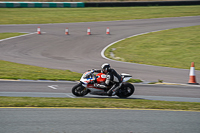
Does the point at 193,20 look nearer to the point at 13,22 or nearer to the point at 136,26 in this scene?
the point at 136,26

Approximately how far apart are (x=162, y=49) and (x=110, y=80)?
13.9m

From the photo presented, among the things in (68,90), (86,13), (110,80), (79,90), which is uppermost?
(86,13)

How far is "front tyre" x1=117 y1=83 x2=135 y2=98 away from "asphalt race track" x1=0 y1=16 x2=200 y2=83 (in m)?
4.23

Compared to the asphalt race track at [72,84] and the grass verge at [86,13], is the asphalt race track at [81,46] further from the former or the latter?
the grass verge at [86,13]

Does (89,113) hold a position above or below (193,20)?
below

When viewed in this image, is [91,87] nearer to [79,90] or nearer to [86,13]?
[79,90]

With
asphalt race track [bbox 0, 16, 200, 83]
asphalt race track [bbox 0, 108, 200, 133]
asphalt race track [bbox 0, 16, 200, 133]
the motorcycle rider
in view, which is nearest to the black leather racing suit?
the motorcycle rider

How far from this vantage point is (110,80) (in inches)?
461

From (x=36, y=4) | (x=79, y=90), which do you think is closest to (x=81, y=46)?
(x=79, y=90)

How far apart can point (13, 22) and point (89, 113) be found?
1139 inches

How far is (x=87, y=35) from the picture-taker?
2986 centimetres

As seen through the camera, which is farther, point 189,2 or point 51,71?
point 189,2

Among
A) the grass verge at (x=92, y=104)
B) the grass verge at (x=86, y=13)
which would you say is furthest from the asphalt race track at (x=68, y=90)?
the grass verge at (x=86, y=13)

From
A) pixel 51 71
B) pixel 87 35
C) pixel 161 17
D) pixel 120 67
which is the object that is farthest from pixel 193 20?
pixel 51 71
